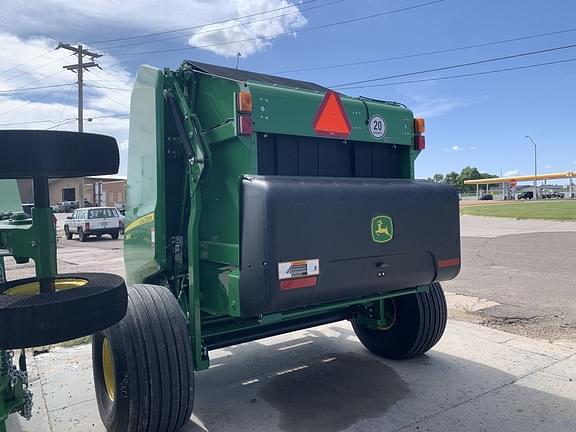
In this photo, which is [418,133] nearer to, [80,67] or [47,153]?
[47,153]

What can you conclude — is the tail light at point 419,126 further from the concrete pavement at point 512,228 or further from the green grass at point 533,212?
the green grass at point 533,212

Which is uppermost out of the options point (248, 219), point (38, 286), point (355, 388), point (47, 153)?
point (47, 153)

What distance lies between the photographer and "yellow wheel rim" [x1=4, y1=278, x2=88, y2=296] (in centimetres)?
216

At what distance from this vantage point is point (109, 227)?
22.6 m

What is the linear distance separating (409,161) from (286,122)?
124 centimetres

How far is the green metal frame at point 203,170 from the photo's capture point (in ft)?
10.4

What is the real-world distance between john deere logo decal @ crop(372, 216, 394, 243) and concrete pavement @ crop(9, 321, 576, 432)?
1307 millimetres

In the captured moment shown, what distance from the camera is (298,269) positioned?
2959 millimetres

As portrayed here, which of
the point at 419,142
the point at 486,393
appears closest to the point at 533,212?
the point at 486,393

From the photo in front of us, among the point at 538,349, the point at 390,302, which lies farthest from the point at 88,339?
the point at 538,349

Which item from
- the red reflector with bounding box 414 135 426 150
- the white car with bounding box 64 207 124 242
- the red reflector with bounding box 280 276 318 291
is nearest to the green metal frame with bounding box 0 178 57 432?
the red reflector with bounding box 280 276 318 291

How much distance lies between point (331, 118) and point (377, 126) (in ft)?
1.48

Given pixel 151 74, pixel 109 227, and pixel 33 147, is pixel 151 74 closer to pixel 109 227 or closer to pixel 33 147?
pixel 33 147

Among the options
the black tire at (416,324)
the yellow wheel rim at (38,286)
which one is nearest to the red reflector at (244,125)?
the yellow wheel rim at (38,286)
